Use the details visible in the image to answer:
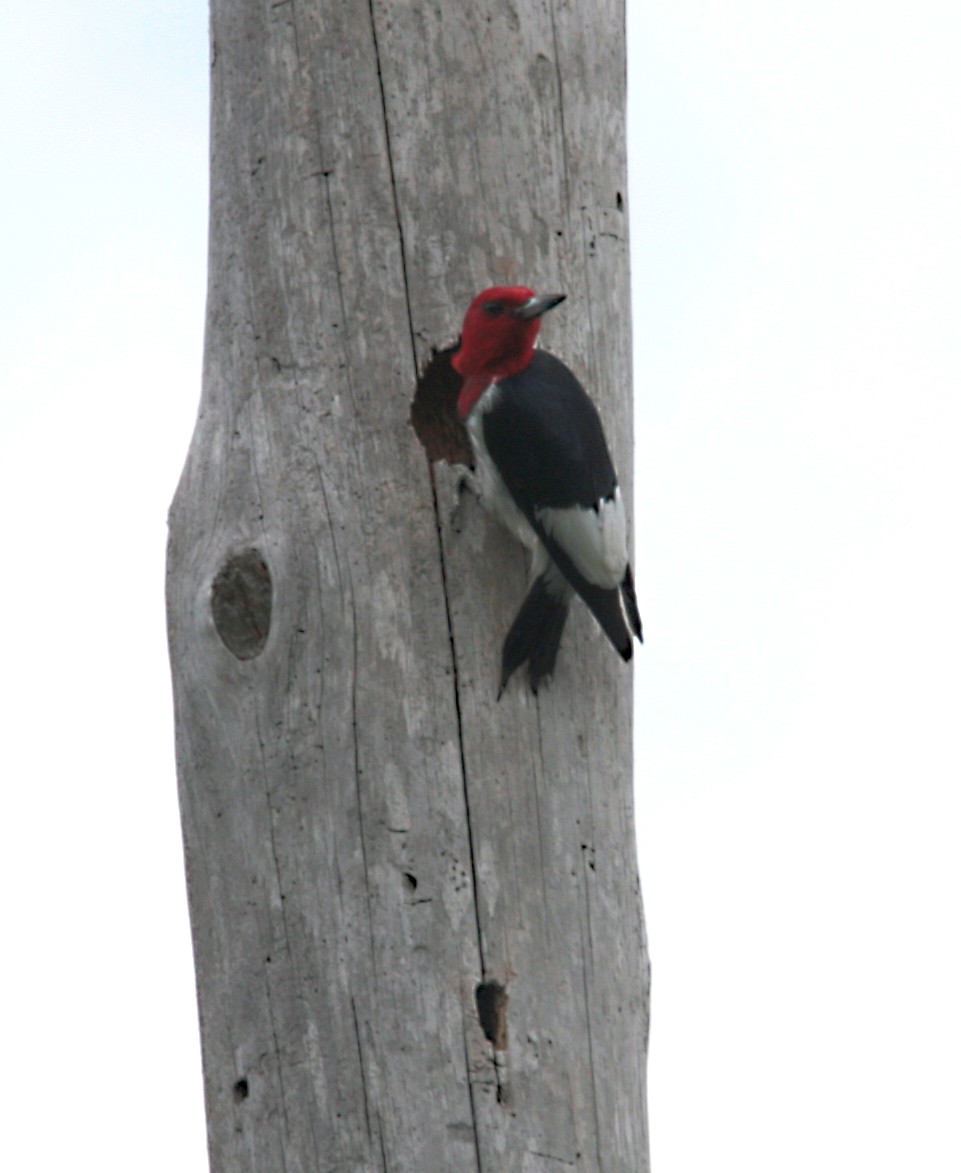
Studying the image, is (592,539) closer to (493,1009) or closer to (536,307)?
(536,307)

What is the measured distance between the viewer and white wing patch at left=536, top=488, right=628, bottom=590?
11.4ft

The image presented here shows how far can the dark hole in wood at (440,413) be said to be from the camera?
3.62 metres

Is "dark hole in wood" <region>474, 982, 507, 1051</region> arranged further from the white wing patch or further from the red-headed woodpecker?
the white wing patch

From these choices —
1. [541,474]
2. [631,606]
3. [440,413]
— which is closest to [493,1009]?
[631,606]

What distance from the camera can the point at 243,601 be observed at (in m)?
3.51

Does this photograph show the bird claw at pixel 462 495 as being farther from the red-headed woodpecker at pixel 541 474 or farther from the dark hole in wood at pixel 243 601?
the dark hole in wood at pixel 243 601

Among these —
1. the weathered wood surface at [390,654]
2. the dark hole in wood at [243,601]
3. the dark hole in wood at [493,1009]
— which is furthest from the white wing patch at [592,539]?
the dark hole in wood at [493,1009]

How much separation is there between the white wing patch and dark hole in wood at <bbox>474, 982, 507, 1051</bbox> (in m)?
0.70

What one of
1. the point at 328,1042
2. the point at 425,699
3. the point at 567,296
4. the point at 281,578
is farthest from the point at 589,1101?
the point at 567,296

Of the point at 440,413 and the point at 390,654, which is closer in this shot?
the point at 390,654

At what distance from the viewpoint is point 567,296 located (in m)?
3.75

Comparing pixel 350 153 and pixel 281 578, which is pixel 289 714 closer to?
pixel 281 578

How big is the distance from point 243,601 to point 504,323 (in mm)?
651

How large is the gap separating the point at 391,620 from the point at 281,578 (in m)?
0.20
